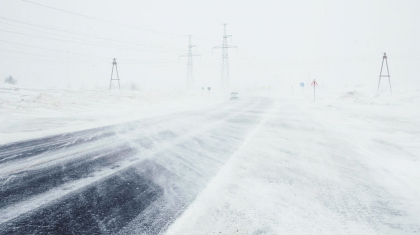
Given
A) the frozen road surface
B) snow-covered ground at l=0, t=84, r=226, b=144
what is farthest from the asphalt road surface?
snow-covered ground at l=0, t=84, r=226, b=144

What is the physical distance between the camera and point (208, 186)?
12.0 feet

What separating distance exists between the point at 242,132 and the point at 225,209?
18.3ft

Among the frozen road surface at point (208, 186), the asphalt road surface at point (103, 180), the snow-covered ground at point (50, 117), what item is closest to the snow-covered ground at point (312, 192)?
the frozen road surface at point (208, 186)

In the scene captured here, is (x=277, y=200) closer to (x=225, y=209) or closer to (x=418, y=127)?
(x=225, y=209)

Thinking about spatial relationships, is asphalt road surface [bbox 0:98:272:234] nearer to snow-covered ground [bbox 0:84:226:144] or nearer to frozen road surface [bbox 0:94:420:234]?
frozen road surface [bbox 0:94:420:234]

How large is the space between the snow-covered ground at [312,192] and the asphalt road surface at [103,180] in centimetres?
42

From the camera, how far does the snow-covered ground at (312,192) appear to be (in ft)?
8.46

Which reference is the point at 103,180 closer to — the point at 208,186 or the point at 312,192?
the point at 208,186

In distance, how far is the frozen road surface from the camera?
258 centimetres

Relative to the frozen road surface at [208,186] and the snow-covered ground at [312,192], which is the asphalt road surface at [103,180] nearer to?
the frozen road surface at [208,186]

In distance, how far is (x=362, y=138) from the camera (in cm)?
752

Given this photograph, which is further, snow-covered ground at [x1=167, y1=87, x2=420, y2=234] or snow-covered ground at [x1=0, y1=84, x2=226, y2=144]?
snow-covered ground at [x1=0, y1=84, x2=226, y2=144]

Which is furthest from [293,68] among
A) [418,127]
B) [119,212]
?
[119,212]

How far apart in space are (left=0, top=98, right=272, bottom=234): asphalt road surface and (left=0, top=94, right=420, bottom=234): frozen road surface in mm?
16
